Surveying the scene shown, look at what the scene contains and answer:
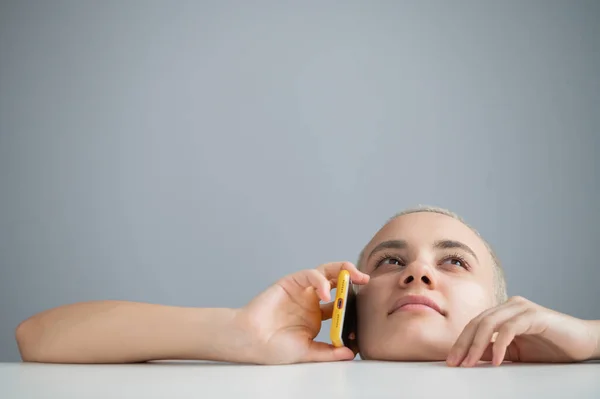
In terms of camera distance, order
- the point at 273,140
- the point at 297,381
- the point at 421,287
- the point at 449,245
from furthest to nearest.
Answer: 1. the point at 273,140
2. the point at 449,245
3. the point at 421,287
4. the point at 297,381

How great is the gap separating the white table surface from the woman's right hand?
0.19 ft

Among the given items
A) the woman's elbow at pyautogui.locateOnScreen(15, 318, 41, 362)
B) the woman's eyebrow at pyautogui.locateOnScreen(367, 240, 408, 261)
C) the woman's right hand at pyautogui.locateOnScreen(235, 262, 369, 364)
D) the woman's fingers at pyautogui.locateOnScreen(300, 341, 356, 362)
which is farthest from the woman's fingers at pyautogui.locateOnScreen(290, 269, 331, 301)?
the woman's elbow at pyautogui.locateOnScreen(15, 318, 41, 362)

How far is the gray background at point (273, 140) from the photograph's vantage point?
3.04 meters

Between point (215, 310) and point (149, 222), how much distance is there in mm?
2025

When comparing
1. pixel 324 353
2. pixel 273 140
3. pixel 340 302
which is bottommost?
pixel 324 353

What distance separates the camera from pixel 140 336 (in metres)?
1.13

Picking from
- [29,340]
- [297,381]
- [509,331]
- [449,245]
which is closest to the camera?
[297,381]

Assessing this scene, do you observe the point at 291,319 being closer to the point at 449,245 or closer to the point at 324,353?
the point at 324,353

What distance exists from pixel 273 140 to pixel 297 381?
2.38 meters

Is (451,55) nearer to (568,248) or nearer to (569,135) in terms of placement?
(569,135)

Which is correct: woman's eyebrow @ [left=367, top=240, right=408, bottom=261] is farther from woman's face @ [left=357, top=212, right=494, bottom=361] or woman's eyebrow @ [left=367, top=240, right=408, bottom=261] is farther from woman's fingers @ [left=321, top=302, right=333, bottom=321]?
woman's fingers @ [left=321, top=302, right=333, bottom=321]

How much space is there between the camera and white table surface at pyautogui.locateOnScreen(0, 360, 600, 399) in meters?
0.74

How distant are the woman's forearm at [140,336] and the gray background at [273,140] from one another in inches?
74.2

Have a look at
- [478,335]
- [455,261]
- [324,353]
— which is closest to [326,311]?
[324,353]
